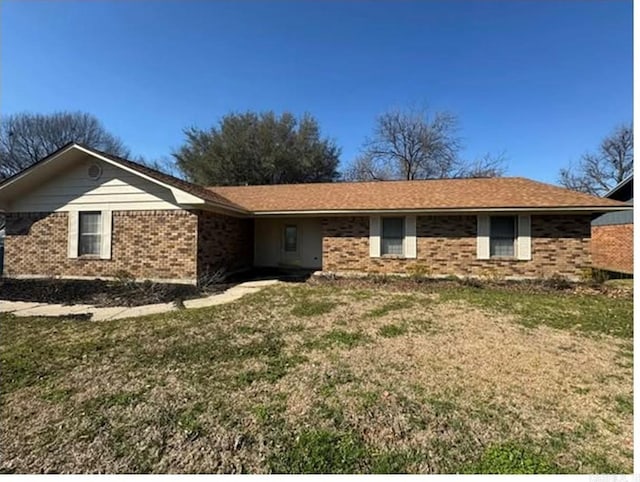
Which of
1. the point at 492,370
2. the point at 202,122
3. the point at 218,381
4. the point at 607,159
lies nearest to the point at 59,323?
the point at 218,381

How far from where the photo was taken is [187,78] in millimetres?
9945

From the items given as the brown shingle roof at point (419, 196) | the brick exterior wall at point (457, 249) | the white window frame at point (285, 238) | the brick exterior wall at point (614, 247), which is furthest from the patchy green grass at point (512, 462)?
the brick exterior wall at point (614, 247)

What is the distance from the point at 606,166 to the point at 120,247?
42094mm

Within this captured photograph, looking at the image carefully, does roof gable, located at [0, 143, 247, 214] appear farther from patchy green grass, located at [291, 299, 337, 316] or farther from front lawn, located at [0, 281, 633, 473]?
patchy green grass, located at [291, 299, 337, 316]

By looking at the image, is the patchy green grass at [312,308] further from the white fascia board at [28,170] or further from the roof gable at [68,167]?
the white fascia board at [28,170]

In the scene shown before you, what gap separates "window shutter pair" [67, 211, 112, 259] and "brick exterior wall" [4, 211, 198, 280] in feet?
0.50

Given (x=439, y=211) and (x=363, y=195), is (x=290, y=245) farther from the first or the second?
(x=439, y=211)

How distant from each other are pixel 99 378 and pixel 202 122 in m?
26.0

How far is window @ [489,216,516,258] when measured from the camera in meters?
10.8

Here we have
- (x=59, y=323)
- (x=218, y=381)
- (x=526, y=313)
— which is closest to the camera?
(x=218, y=381)

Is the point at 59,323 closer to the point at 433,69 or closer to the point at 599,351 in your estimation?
the point at 599,351

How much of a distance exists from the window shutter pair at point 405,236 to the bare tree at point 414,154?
19062 mm

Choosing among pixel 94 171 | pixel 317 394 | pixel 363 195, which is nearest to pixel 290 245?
pixel 363 195

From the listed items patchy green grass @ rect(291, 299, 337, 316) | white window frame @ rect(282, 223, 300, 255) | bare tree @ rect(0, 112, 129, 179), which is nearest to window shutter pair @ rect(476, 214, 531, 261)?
patchy green grass @ rect(291, 299, 337, 316)
